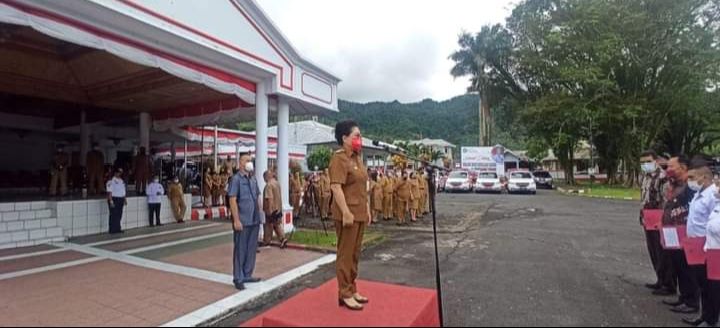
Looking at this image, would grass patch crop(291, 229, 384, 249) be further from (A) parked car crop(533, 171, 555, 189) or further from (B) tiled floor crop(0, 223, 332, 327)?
(A) parked car crop(533, 171, 555, 189)

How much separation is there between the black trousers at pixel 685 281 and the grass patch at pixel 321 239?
4911mm

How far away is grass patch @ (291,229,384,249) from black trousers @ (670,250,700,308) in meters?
4.91

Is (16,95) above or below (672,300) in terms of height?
above

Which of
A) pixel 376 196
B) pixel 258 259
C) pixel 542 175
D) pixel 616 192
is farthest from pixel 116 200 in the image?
pixel 542 175

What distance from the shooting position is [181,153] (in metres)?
24.6

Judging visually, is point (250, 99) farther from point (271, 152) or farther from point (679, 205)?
point (271, 152)

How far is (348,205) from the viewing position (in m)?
3.72

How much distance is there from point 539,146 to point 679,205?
3625cm

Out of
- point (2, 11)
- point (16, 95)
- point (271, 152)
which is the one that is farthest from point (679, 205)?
point (271, 152)

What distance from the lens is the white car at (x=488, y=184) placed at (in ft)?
81.5

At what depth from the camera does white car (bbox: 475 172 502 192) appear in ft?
81.5

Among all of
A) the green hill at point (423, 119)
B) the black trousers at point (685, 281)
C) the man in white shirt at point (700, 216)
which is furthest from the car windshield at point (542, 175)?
the green hill at point (423, 119)

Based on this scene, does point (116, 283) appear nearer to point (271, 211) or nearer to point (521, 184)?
point (271, 211)

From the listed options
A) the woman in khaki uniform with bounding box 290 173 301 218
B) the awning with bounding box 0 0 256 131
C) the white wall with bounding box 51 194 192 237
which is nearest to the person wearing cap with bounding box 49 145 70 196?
the white wall with bounding box 51 194 192 237
